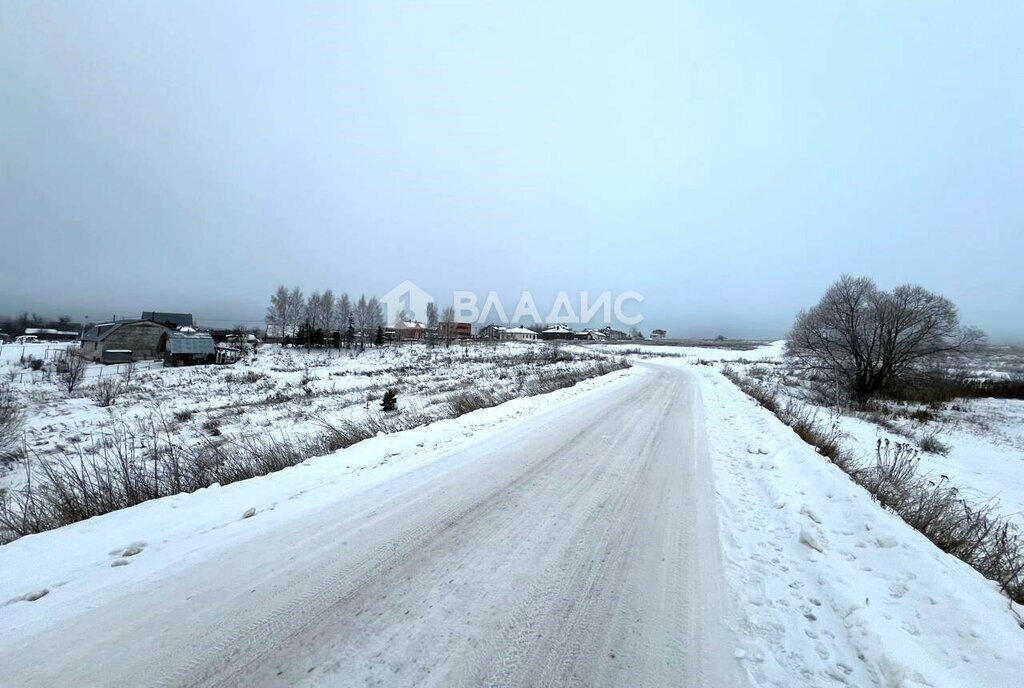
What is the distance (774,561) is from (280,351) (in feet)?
187

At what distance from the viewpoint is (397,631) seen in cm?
244

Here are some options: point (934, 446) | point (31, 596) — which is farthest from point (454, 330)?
point (31, 596)

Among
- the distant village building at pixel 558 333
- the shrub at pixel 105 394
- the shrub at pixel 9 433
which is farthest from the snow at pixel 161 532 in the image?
the distant village building at pixel 558 333

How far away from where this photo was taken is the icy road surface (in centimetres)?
214

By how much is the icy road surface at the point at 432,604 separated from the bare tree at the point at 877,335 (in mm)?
28581

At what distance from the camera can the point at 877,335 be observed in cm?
2519

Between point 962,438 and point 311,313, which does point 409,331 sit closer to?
point 311,313

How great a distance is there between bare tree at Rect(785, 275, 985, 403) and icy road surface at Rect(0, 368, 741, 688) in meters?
28.6

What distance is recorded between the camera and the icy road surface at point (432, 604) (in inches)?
84.4

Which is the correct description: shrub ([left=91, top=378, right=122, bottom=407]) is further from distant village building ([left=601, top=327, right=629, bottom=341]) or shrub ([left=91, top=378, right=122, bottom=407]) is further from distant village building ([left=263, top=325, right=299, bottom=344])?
distant village building ([left=601, top=327, right=629, bottom=341])

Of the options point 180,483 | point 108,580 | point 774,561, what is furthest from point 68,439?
point 774,561

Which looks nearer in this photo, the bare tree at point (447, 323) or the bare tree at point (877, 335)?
the bare tree at point (877, 335)

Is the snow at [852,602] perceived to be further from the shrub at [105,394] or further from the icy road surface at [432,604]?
the shrub at [105,394]

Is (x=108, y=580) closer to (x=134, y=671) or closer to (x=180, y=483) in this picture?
(x=134, y=671)
